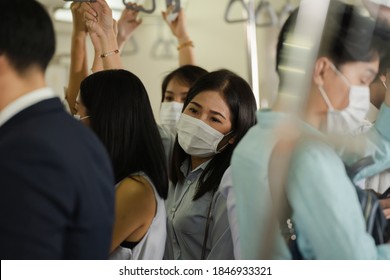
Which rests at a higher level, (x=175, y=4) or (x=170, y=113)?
(x=175, y=4)

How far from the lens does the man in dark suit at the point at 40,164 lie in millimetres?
939

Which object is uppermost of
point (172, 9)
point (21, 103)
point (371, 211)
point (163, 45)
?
point (21, 103)

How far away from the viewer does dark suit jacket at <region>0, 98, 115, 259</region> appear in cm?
94

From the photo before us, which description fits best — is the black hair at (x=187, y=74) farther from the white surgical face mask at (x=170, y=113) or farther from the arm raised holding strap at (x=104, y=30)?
the arm raised holding strap at (x=104, y=30)

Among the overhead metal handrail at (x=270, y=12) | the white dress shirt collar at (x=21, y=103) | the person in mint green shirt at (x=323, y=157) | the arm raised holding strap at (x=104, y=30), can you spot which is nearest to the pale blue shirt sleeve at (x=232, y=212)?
the person in mint green shirt at (x=323, y=157)

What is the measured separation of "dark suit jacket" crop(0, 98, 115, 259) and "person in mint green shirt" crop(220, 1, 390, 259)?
14.1 inches

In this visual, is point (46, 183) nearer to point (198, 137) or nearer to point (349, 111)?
point (349, 111)

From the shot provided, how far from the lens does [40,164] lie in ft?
3.08

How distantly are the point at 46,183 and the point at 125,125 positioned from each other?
0.55 m

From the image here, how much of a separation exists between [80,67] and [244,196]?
774 mm

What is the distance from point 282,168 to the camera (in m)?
1.19

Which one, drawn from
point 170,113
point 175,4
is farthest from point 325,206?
point 175,4

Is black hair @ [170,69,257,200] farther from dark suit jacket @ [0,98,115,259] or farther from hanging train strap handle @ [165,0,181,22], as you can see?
dark suit jacket @ [0,98,115,259]
